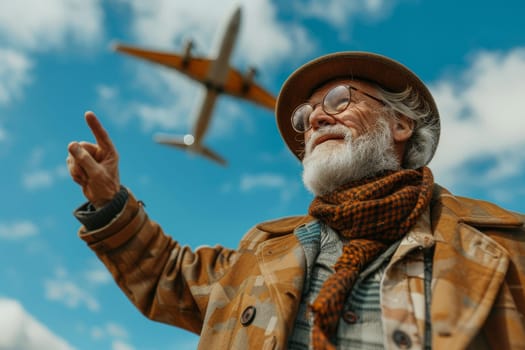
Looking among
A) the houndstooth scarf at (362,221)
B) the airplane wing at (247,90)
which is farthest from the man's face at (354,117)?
the airplane wing at (247,90)

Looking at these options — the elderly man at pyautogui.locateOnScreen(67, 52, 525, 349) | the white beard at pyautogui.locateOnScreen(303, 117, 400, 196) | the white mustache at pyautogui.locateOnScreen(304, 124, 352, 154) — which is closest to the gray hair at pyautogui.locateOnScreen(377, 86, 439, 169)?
the elderly man at pyautogui.locateOnScreen(67, 52, 525, 349)

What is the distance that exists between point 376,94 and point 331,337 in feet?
5.94

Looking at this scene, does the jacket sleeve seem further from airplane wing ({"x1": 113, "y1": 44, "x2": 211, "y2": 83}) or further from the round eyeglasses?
airplane wing ({"x1": 113, "y1": 44, "x2": 211, "y2": 83})

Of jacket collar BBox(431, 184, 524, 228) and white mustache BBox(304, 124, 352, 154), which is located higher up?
white mustache BBox(304, 124, 352, 154)

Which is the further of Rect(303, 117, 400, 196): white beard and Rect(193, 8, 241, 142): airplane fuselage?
Rect(193, 8, 241, 142): airplane fuselage

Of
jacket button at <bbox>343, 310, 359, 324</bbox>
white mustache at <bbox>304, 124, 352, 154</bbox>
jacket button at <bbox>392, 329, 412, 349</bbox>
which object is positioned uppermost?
white mustache at <bbox>304, 124, 352, 154</bbox>

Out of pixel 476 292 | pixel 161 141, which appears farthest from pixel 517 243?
pixel 161 141

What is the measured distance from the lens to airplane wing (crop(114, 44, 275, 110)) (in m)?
26.3

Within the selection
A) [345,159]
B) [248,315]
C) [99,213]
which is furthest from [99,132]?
[345,159]

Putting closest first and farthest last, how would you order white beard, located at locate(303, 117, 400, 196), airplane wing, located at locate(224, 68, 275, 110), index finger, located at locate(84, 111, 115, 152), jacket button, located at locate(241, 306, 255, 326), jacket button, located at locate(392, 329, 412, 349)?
1. jacket button, located at locate(392, 329, 412, 349)
2. jacket button, located at locate(241, 306, 255, 326)
3. index finger, located at locate(84, 111, 115, 152)
4. white beard, located at locate(303, 117, 400, 196)
5. airplane wing, located at locate(224, 68, 275, 110)

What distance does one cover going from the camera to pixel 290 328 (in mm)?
2180

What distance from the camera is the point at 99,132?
109 inches

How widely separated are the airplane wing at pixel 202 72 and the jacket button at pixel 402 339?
26005 millimetres

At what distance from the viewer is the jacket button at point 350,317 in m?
2.14
